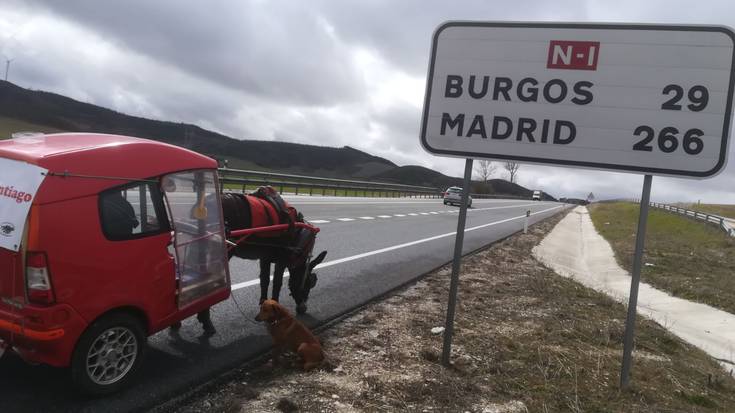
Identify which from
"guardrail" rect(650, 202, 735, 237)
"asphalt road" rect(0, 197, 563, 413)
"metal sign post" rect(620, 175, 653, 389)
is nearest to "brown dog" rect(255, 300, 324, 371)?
"asphalt road" rect(0, 197, 563, 413)

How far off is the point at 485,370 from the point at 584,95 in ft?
8.07

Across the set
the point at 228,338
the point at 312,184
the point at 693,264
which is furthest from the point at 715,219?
the point at 228,338

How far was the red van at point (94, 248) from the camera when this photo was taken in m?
2.97

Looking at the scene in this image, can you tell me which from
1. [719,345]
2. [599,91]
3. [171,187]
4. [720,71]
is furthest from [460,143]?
[719,345]

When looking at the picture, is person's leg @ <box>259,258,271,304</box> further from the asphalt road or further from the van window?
the van window

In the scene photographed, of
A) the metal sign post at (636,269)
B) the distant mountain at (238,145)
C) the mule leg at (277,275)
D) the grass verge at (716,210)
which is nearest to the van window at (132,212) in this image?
the mule leg at (277,275)

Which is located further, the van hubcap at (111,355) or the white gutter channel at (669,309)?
the white gutter channel at (669,309)

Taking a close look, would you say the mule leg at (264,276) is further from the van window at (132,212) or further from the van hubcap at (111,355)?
the van hubcap at (111,355)

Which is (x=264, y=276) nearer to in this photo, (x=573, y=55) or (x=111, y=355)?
(x=111, y=355)

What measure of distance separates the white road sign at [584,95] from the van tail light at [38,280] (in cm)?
297

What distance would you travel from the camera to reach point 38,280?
2.98 metres

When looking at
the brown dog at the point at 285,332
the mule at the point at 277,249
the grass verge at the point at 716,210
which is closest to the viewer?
the brown dog at the point at 285,332

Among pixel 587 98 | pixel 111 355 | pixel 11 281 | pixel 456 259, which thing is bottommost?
pixel 111 355

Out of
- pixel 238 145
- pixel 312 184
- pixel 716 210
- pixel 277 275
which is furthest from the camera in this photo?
pixel 238 145
